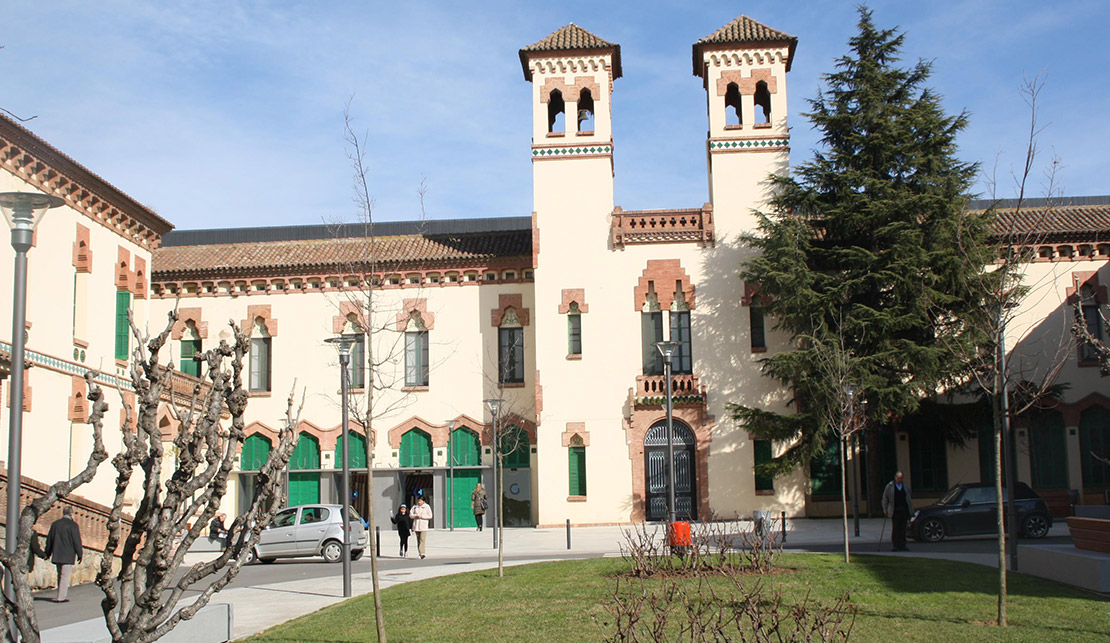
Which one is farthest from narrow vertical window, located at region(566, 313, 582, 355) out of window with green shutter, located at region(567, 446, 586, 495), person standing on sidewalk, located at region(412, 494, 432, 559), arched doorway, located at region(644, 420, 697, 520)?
person standing on sidewalk, located at region(412, 494, 432, 559)

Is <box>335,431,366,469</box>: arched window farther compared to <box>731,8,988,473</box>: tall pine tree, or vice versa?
<box>335,431,366,469</box>: arched window

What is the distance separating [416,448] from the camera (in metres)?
34.6

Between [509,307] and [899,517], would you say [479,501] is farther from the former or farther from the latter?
[899,517]

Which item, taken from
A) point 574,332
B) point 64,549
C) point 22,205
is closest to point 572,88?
point 574,332

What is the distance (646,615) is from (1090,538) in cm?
664

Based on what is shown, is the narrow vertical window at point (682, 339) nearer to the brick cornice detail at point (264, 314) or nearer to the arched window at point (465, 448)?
the arched window at point (465, 448)

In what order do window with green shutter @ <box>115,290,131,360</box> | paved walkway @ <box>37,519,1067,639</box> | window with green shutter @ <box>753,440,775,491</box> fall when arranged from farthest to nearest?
window with green shutter @ <box>753,440,775,491</box>
window with green shutter @ <box>115,290,131,360</box>
paved walkway @ <box>37,519,1067,639</box>

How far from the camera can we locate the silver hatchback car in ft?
77.7

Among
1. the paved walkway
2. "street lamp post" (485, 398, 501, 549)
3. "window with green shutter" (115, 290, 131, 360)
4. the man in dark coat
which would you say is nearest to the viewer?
the paved walkway

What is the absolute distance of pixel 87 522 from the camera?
20.1m

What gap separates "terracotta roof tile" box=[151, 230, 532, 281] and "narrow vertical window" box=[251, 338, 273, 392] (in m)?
2.43

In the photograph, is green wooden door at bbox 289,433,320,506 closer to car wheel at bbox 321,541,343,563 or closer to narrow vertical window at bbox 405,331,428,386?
narrow vertical window at bbox 405,331,428,386

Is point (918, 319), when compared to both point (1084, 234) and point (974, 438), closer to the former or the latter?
point (974, 438)

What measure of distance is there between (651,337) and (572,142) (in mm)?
6919
